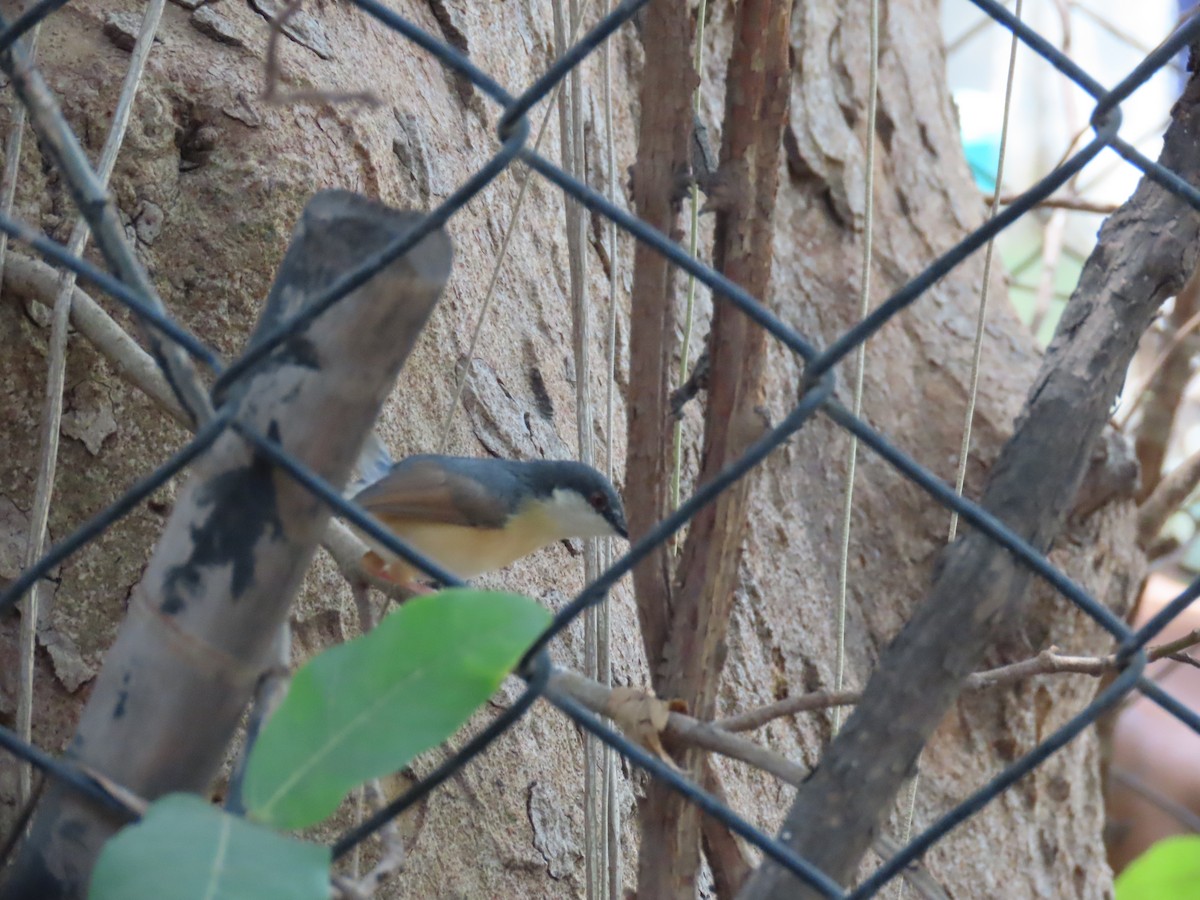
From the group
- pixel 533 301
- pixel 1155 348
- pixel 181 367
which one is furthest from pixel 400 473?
pixel 1155 348

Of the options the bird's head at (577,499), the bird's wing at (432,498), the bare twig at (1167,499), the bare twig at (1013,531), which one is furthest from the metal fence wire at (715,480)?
the bare twig at (1167,499)

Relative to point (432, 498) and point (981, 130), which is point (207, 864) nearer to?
point (432, 498)

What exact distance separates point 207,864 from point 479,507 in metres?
1.95

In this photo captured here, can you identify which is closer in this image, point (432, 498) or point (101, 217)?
point (101, 217)

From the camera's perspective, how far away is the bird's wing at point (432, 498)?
2.43 metres

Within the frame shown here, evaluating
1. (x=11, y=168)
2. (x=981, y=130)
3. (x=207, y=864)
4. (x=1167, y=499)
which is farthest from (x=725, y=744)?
(x=981, y=130)

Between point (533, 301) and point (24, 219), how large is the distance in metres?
1.07

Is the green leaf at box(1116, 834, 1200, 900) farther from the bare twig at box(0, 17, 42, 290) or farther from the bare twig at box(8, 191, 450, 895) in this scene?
the bare twig at box(0, 17, 42, 290)

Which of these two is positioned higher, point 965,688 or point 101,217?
point 101,217

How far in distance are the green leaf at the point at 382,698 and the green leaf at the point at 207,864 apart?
0.06 feet

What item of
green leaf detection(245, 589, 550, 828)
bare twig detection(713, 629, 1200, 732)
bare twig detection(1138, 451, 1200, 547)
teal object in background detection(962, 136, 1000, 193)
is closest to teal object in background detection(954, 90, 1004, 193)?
teal object in background detection(962, 136, 1000, 193)

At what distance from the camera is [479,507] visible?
2.62 m

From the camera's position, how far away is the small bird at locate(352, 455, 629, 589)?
7.73 ft

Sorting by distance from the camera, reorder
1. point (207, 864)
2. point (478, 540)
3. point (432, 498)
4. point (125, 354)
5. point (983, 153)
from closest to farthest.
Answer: point (207, 864) → point (125, 354) → point (432, 498) → point (478, 540) → point (983, 153)
